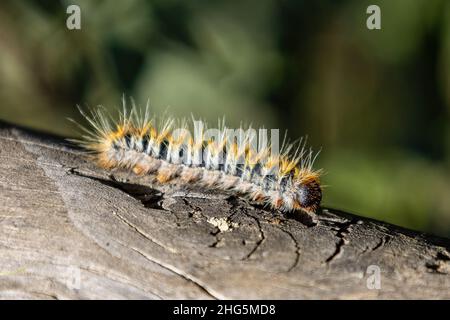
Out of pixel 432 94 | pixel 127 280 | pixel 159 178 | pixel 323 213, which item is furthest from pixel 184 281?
pixel 432 94

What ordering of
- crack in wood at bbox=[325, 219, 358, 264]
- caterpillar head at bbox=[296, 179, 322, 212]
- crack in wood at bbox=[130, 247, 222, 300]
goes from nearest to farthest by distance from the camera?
crack in wood at bbox=[130, 247, 222, 300], crack in wood at bbox=[325, 219, 358, 264], caterpillar head at bbox=[296, 179, 322, 212]

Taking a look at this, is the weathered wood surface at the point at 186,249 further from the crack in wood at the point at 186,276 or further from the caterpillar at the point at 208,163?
the caterpillar at the point at 208,163

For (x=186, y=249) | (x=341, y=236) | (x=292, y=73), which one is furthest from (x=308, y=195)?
(x=292, y=73)

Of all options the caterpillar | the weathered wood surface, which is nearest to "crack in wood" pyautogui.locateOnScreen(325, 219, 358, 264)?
the weathered wood surface

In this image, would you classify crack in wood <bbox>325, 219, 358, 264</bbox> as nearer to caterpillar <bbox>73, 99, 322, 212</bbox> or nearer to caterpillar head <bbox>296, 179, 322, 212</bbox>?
caterpillar head <bbox>296, 179, 322, 212</bbox>

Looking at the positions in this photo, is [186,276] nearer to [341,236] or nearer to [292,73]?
[341,236]

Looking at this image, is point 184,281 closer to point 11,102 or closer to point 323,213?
point 323,213
